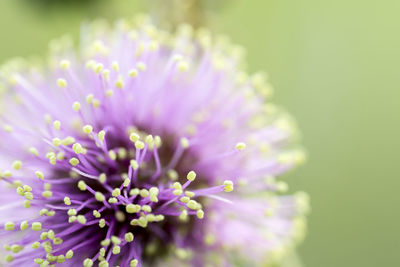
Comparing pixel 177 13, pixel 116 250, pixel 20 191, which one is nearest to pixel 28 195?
pixel 20 191

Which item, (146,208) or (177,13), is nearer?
(146,208)

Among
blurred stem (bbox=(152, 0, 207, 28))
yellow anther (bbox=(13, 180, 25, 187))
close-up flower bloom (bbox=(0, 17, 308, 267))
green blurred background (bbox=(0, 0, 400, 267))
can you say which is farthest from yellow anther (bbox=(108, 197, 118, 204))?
green blurred background (bbox=(0, 0, 400, 267))

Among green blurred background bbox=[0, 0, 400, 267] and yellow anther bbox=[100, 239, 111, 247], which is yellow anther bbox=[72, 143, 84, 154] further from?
green blurred background bbox=[0, 0, 400, 267]

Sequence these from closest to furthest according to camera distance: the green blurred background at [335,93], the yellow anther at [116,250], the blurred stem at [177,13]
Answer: the yellow anther at [116,250] → the blurred stem at [177,13] → the green blurred background at [335,93]

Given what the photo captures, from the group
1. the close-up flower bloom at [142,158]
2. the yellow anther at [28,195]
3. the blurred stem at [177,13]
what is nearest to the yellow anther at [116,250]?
the close-up flower bloom at [142,158]

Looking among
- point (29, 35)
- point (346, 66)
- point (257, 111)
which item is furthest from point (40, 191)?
point (346, 66)

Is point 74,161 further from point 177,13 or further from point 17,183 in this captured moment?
point 177,13

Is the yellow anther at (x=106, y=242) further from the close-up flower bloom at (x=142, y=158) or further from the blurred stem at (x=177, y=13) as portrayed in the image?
the blurred stem at (x=177, y=13)
